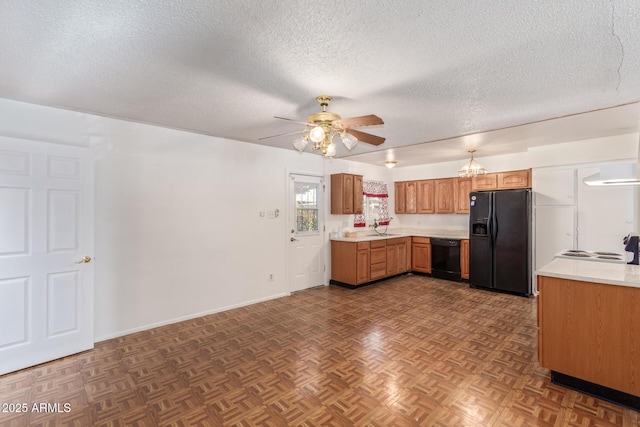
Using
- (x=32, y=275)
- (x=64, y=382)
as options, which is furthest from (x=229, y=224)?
(x=64, y=382)

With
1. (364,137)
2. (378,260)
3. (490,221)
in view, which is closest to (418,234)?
(378,260)

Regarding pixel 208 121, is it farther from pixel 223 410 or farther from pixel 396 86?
pixel 223 410

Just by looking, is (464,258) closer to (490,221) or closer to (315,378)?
(490,221)

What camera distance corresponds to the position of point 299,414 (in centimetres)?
210

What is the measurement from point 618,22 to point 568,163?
375 cm

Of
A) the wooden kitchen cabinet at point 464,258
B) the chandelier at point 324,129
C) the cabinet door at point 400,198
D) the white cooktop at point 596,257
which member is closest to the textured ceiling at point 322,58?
the chandelier at point 324,129

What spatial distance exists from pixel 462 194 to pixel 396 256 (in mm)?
1863

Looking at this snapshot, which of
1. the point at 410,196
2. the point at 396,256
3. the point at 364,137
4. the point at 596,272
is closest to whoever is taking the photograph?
the point at 596,272

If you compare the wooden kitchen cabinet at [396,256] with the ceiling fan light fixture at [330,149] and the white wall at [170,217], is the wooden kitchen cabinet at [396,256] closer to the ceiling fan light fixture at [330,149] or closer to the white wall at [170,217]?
the white wall at [170,217]

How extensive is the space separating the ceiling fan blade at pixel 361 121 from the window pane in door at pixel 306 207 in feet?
9.30

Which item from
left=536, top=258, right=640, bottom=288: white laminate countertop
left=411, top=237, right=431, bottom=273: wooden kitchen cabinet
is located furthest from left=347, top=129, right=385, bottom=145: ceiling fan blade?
left=411, top=237, right=431, bottom=273: wooden kitchen cabinet

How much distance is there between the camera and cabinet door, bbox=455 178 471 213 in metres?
6.07

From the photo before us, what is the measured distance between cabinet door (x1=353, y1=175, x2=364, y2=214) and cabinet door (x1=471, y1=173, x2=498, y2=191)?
2.22m

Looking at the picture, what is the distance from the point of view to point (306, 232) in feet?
17.9
